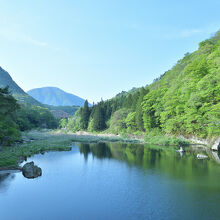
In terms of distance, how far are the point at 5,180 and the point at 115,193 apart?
879cm

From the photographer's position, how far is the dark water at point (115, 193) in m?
9.95

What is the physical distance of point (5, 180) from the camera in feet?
48.3

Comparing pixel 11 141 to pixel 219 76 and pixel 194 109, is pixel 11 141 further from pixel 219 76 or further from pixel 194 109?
pixel 219 76

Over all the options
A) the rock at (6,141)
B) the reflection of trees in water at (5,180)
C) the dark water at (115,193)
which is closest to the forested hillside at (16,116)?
the rock at (6,141)

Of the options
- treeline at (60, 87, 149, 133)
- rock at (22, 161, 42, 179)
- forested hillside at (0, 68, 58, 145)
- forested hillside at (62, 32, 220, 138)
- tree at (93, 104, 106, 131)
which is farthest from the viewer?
tree at (93, 104, 106, 131)

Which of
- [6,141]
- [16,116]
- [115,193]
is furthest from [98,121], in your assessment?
[115,193]

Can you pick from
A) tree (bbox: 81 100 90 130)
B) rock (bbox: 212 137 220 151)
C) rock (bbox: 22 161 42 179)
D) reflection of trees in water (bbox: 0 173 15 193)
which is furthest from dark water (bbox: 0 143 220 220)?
tree (bbox: 81 100 90 130)

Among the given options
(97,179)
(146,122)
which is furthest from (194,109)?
(97,179)

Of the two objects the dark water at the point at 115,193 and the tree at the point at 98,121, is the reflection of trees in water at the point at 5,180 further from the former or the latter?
the tree at the point at 98,121

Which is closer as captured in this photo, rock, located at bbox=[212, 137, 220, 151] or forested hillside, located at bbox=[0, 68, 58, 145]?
forested hillside, located at bbox=[0, 68, 58, 145]

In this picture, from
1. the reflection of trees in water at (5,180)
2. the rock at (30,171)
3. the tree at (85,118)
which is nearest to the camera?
the reflection of trees in water at (5,180)

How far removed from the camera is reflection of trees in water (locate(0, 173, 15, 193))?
43.6ft

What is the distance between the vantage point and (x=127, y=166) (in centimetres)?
2038

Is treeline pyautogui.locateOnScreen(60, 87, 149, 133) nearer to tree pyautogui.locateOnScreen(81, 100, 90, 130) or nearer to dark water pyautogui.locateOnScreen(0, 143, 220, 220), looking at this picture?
tree pyautogui.locateOnScreen(81, 100, 90, 130)
